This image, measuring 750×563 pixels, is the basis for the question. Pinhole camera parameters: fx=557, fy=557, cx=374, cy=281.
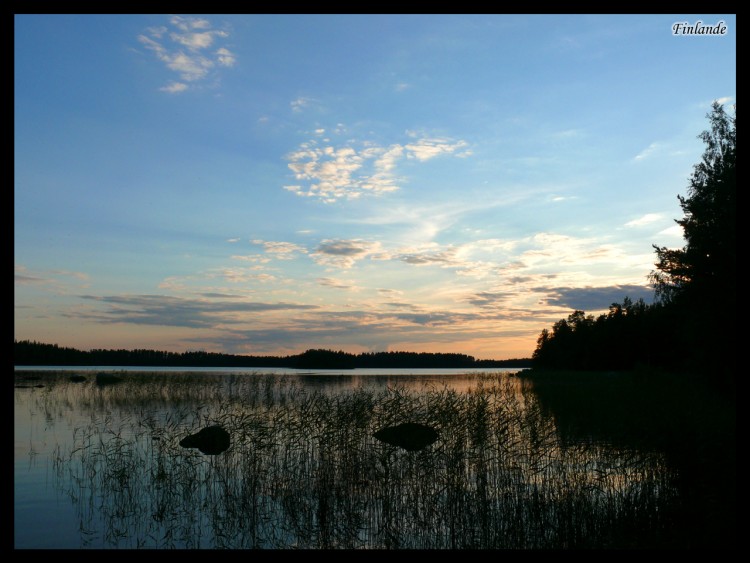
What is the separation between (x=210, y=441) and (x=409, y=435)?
6.88 metres

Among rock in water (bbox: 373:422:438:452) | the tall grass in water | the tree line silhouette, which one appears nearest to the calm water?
the tall grass in water

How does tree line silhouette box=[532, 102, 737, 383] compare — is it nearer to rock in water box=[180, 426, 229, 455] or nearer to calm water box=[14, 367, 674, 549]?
calm water box=[14, 367, 674, 549]

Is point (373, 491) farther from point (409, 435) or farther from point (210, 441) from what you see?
point (210, 441)

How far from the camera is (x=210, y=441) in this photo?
757 inches

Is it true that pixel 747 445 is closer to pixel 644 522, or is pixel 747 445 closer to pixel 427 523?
pixel 644 522

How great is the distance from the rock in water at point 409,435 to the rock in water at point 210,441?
522 cm

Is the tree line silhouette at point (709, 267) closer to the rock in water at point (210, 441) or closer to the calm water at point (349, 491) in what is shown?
the calm water at point (349, 491)

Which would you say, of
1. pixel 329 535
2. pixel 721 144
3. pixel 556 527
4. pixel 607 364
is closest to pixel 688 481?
pixel 556 527

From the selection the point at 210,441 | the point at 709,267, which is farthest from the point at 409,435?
the point at 709,267

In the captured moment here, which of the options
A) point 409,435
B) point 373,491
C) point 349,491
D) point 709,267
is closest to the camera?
point 373,491

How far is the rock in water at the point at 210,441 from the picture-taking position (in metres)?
19.0

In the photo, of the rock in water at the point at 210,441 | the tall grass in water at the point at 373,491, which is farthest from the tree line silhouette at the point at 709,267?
the rock in water at the point at 210,441

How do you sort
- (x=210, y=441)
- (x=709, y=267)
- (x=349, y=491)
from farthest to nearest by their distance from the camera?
1. (x=709, y=267)
2. (x=210, y=441)
3. (x=349, y=491)

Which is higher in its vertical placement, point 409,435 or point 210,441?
point 409,435
